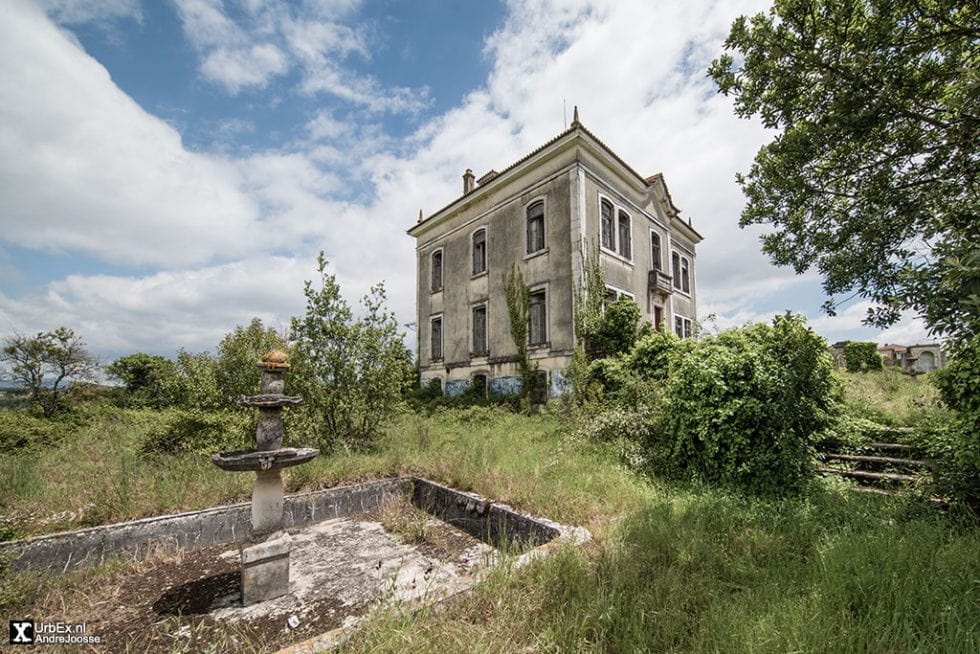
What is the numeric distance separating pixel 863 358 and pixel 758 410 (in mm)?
17600

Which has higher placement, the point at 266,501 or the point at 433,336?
the point at 433,336

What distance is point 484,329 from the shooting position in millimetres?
16734

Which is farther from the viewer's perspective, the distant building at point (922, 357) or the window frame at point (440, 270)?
the distant building at point (922, 357)

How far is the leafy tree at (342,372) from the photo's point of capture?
736 cm

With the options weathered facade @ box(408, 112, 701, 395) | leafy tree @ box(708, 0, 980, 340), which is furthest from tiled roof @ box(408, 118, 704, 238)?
leafy tree @ box(708, 0, 980, 340)

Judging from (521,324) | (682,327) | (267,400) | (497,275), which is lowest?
(267,400)

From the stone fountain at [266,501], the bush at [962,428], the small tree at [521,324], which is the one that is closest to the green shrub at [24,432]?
the stone fountain at [266,501]

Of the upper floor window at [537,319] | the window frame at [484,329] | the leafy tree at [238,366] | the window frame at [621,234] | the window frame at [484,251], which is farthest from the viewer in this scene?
the window frame at [484,251]

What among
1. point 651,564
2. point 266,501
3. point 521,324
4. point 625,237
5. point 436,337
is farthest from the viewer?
point 436,337

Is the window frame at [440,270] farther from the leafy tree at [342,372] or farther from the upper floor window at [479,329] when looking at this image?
the leafy tree at [342,372]

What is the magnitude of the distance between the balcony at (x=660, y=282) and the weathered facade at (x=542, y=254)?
0.06 meters

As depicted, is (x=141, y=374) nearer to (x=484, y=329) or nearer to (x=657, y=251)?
(x=484, y=329)

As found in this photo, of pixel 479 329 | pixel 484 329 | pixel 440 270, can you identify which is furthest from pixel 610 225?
pixel 440 270

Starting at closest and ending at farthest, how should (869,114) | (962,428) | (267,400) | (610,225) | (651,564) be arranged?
(651,564)
(267,400)
(962,428)
(869,114)
(610,225)
